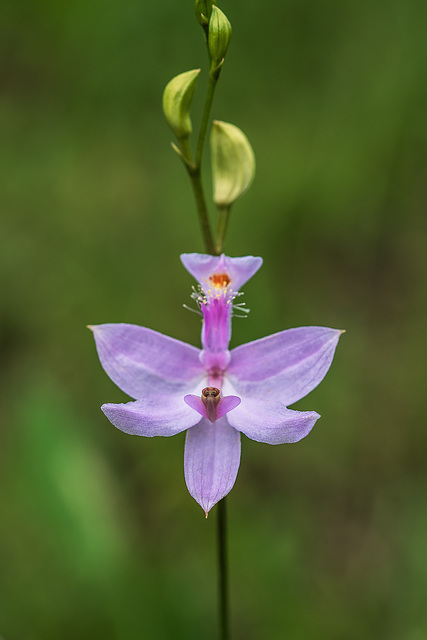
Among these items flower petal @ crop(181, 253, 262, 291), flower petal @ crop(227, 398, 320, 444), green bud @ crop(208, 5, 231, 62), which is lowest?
flower petal @ crop(227, 398, 320, 444)

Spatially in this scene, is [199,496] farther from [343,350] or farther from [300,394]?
[343,350]

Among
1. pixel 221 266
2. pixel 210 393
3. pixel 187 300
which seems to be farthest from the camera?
pixel 187 300

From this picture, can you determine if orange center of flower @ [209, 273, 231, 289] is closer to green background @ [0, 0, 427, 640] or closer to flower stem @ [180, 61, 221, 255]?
flower stem @ [180, 61, 221, 255]

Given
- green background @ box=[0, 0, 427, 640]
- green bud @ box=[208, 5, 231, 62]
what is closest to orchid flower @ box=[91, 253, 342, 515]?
green bud @ box=[208, 5, 231, 62]

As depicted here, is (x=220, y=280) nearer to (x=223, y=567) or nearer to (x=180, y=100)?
(x=180, y=100)

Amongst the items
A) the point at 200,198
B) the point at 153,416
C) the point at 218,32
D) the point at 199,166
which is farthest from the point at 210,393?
the point at 218,32

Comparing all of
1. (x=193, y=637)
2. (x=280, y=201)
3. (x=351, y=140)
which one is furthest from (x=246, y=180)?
(x=351, y=140)

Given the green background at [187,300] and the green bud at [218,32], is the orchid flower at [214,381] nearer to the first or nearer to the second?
the green bud at [218,32]
